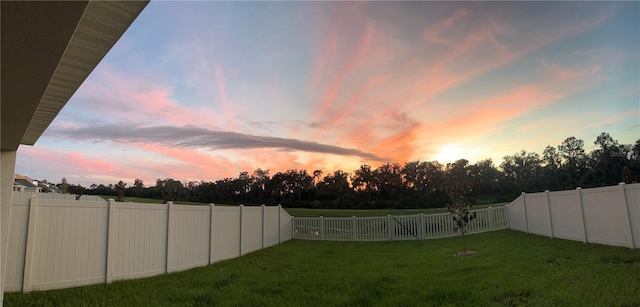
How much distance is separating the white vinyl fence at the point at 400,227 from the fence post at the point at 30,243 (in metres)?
12.5

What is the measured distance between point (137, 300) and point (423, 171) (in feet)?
167

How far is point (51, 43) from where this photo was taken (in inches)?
63.1

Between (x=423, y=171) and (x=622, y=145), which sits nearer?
(x=622, y=145)

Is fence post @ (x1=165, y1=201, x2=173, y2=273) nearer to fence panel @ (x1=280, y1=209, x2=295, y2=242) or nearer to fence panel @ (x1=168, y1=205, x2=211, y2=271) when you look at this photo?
fence panel @ (x1=168, y1=205, x2=211, y2=271)

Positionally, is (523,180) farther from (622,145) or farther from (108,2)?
(108,2)

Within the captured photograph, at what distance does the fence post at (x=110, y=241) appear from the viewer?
6.71 metres

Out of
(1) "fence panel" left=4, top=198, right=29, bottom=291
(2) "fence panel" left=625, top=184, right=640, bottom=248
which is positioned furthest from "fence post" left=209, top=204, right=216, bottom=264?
(2) "fence panel" left=625, top=184, right=640, bottom=248

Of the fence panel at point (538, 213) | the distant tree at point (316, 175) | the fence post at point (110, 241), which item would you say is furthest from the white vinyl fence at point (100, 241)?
the distant tree at point (316, 175)

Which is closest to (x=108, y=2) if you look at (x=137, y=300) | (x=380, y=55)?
(x=137, y=300)

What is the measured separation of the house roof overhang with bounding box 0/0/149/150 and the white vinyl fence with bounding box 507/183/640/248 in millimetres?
10870

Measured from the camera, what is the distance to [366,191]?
53.5 metres

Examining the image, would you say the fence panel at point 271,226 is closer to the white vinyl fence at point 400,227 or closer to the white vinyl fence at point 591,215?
the white vinyl fence at point 400,227

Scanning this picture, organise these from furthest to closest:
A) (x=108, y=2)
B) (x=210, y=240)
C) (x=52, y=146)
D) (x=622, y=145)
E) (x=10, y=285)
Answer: (x=622, y=145), (x=52, y=146), (x=210, y=240), (x=10, y=285), (x=108, y=2)

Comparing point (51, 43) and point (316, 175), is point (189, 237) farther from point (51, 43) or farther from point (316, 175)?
point (316, 175)
